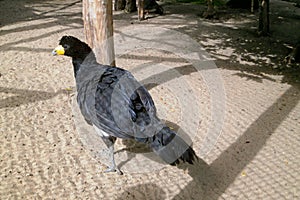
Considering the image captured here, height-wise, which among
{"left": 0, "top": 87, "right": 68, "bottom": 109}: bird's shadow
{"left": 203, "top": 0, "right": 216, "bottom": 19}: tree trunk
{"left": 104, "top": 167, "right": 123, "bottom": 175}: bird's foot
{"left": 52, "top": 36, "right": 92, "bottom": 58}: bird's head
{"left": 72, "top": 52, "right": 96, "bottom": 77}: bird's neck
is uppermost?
{"left": 203, "top": 0, "right": 216, "bottom": 19}: tree trunk

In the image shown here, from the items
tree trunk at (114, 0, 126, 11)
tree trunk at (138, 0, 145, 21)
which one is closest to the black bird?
tree trunk at (138, 0, 145, 21)

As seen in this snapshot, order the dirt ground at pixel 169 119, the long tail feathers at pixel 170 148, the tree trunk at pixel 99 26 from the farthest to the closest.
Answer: the tree trunk at pixel 99 26
the dirt ground at pixel 169 119
the long tail feathers at pixel 170 148

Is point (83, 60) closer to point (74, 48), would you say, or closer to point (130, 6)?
point (74, 48)

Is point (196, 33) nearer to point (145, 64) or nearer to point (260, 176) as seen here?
point (145, 64)

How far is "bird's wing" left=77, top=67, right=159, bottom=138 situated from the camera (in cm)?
260

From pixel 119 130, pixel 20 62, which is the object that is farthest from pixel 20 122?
pixel 20 62

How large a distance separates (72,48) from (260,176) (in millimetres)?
2269

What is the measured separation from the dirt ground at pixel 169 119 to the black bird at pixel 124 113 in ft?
1.51

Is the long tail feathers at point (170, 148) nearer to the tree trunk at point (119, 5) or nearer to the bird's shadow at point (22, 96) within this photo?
the bird's shadow at point (22, 96)

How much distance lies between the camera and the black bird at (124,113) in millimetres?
2557

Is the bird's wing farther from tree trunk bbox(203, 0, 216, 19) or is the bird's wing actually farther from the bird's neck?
tree trunk bbox(203, 0, 216, 19)

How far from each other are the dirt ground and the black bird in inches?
18.1

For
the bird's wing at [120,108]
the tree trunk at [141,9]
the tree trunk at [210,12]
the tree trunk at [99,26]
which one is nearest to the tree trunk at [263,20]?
the tree trunk at [210,12]

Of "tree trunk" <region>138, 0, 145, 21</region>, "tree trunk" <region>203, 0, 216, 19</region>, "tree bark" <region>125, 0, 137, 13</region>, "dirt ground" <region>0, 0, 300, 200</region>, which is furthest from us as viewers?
"tree bark" <region>125, 0, 137, 13</region>
